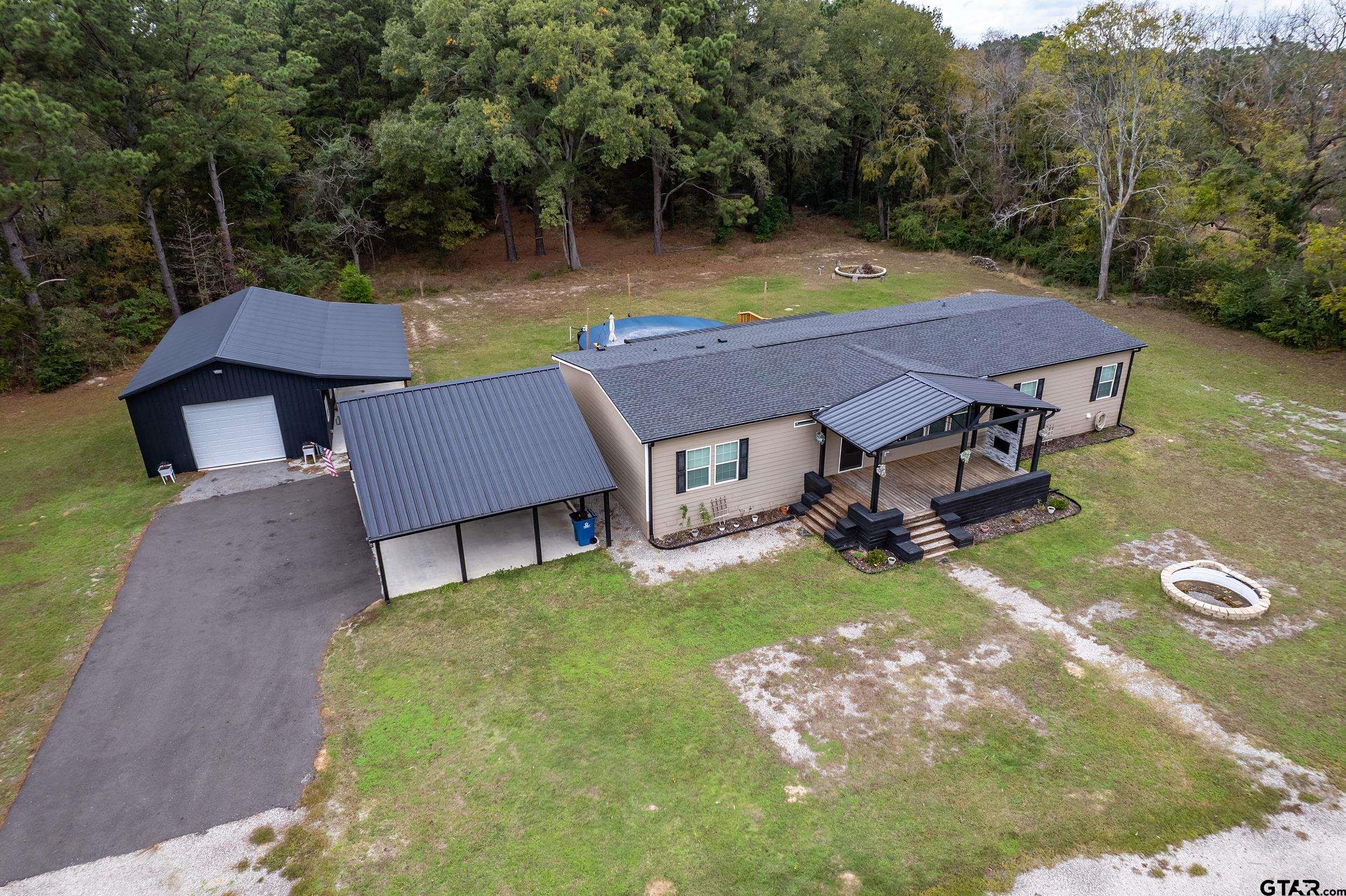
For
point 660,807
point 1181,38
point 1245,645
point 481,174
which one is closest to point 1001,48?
point 1181,38

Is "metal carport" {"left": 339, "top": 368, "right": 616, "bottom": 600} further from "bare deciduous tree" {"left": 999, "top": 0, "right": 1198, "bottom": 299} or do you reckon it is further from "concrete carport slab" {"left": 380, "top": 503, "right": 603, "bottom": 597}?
"bare deciduous tree" {"left": 999, "top": 0, "right": 1198, "bottom": 299}

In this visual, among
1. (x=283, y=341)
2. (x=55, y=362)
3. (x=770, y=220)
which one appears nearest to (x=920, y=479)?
(x=283, y=341)

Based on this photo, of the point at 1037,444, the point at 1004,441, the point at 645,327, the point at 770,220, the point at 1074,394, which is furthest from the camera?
the point at 770,220

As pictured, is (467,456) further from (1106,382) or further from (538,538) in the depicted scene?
(1106,382)

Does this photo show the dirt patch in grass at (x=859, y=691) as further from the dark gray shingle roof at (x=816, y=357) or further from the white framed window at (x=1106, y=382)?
the white framed window at (x=1106, y=382)

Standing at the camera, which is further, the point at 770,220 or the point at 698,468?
the point at 770,220

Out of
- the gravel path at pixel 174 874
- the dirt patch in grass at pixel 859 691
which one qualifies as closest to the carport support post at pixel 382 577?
the gravel path at pixel 174 874
